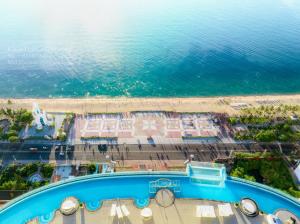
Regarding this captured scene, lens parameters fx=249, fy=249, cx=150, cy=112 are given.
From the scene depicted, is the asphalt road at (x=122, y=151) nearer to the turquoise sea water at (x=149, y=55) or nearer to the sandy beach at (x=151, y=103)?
the sandy beach at (x=151, y=103)

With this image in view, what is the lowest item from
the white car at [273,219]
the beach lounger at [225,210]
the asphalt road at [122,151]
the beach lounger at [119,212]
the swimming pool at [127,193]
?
the white car at [273,219]

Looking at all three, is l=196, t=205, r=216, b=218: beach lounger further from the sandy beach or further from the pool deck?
the sandy beach

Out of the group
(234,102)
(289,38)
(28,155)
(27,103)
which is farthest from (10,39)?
(289,38)

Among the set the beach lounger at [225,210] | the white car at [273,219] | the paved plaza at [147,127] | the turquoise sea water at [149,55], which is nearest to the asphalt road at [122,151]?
the paved plaza at [147,127]

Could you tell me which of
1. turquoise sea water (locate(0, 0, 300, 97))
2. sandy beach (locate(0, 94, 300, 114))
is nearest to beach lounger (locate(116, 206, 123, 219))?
sandy beach (locate(0, 94, 300, 114))

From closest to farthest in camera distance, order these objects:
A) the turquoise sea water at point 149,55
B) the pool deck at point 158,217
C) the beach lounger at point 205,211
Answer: the pool deck at point 158,217 → the beach lounger at point 205,211 → the turquoise sea water at point 149,55

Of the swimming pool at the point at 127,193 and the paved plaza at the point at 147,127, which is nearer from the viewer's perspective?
the swimming pool at the point at 127,193

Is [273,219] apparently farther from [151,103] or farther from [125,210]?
[151,103]
